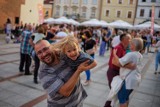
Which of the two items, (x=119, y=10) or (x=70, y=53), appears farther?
(x=119, y=10)

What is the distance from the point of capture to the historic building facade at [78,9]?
160 feet

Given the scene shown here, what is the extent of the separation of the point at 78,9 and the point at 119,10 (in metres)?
9.87

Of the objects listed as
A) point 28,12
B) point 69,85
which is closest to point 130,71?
point 69,85

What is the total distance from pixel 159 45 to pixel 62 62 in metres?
7.65

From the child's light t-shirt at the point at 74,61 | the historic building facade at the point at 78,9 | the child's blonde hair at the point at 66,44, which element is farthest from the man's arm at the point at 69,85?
the historic building facade at the point at 78,9

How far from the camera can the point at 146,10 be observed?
43.6 meters

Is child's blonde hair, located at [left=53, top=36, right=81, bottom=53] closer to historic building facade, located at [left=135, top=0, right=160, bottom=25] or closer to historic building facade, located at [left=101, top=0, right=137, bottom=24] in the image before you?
historic building facade, located at [left=135, top=0, right=160, bottom=25]

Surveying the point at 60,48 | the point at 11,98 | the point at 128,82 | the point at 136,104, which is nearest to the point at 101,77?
the point at 136,104

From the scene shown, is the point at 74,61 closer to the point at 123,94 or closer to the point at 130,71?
the point at 130,71

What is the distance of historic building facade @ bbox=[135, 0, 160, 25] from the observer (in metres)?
42.8

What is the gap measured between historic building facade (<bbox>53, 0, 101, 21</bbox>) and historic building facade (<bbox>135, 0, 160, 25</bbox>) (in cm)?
923

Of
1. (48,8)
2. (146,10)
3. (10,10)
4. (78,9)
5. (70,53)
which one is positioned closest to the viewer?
(70,53)

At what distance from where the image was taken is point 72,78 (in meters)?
1.92

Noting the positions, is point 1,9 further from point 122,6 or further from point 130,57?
point 122,6
